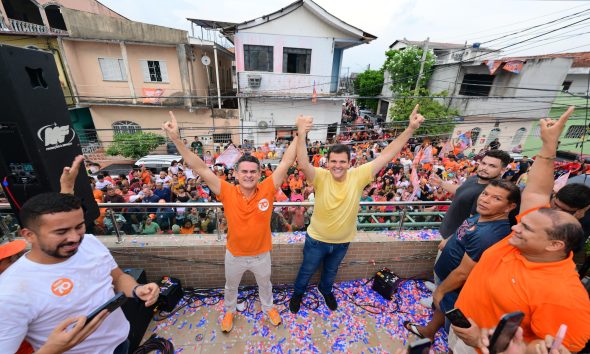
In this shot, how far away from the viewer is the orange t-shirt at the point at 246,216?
8.14 feet

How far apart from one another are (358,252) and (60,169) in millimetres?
3633

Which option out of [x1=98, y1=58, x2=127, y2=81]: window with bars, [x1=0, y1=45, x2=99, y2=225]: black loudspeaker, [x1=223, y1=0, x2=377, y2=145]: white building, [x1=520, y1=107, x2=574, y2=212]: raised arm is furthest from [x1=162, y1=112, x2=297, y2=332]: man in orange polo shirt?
[x1=98, y1=58, x2=127, y2=81]: window with bars

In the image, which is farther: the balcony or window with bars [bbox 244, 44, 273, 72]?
window with bars [bbox 244, 44, 273, 72]

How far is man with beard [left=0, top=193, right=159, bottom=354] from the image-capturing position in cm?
132

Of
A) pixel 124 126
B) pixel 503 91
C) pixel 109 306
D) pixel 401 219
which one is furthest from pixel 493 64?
pixel 124 126

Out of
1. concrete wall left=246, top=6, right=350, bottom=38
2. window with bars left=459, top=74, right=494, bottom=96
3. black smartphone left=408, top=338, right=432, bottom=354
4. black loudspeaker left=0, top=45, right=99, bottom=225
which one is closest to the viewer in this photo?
black smartphone left=408, top=338, right=432, bottom=354

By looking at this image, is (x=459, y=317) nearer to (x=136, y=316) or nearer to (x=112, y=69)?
(x=136, y=316)

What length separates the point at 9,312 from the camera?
1283mm

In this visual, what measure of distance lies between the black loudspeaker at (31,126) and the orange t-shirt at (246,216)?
5.67ft

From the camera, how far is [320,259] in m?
2.91

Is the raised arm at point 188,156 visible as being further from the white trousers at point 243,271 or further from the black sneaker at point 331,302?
the black sneaker at point 331,302

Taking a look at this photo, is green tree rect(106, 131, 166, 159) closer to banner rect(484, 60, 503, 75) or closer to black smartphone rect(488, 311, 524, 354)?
black smartphone rect(488, 311, 524, 354)

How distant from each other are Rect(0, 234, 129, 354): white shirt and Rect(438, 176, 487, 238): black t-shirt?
11.5ft

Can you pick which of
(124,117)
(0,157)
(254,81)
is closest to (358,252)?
(0,157)
